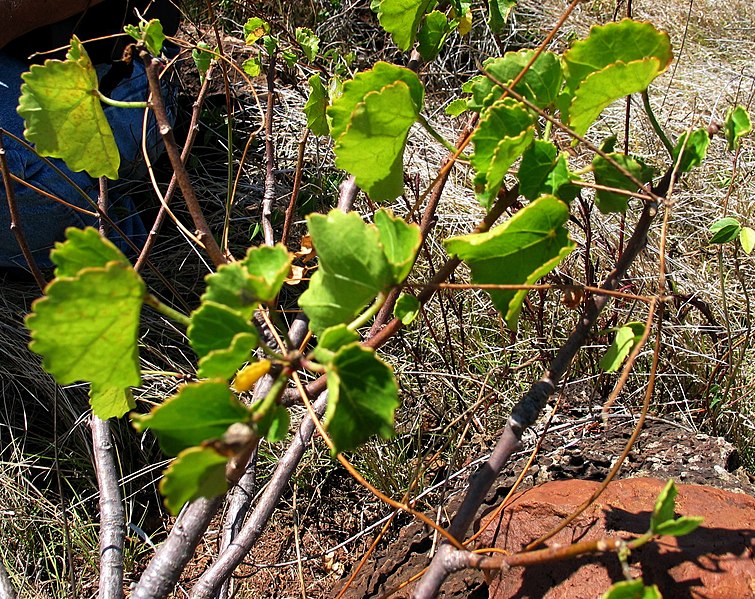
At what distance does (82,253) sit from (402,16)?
21.1 inches

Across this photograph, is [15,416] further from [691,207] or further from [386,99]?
[691,207]

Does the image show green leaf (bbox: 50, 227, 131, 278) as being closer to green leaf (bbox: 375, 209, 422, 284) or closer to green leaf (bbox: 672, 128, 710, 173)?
green leaf (bbox: 375, 209, 422, 284)

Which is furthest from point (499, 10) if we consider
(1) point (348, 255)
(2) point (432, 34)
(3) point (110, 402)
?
(3) point (110, 402)

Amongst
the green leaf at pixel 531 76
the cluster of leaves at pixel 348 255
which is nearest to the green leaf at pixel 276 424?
the cluster of leaves at pixel 348 255

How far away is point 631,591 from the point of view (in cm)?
44

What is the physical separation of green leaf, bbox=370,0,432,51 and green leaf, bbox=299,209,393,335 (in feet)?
1.40

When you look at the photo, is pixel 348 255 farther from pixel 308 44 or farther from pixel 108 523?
pixel 308 44

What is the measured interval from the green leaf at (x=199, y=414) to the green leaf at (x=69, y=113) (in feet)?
1.25

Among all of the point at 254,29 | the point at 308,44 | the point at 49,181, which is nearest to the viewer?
the point at 308,44

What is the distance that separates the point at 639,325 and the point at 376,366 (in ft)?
1.40

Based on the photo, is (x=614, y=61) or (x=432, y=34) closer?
(x=614, y=61)

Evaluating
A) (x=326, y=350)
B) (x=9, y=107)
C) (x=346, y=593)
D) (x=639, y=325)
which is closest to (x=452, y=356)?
(x=346, y=593)

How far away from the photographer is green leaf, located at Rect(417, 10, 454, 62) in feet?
2.77

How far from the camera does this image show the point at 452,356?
1.58 m
